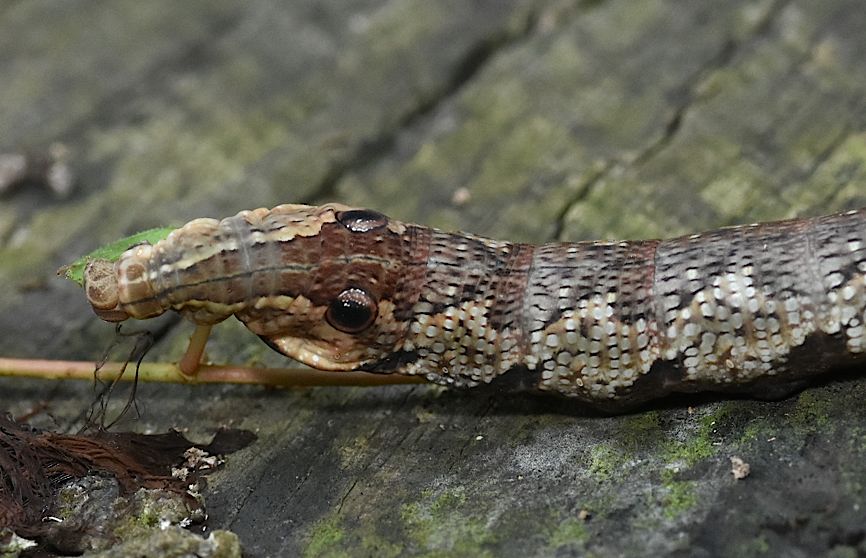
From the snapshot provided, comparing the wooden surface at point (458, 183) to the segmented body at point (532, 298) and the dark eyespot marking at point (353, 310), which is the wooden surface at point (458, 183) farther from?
the dark eyespot marking at point (353, 310)

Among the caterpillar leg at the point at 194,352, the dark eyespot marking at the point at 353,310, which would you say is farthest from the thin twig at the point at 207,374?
the dark eyespot marking at the point at 353,310

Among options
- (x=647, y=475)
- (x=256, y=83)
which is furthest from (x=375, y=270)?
(x=256, y=83)

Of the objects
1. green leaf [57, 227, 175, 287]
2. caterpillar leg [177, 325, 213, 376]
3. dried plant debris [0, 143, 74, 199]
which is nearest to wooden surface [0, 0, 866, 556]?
dried plant debris [0, 143, 74, 199]

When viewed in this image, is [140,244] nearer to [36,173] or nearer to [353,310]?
[353,310]

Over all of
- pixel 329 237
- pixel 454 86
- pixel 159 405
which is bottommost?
pixel 159 405

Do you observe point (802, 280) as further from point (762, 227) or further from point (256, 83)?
point (256, 83)

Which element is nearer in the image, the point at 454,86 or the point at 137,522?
the point at 137,522
